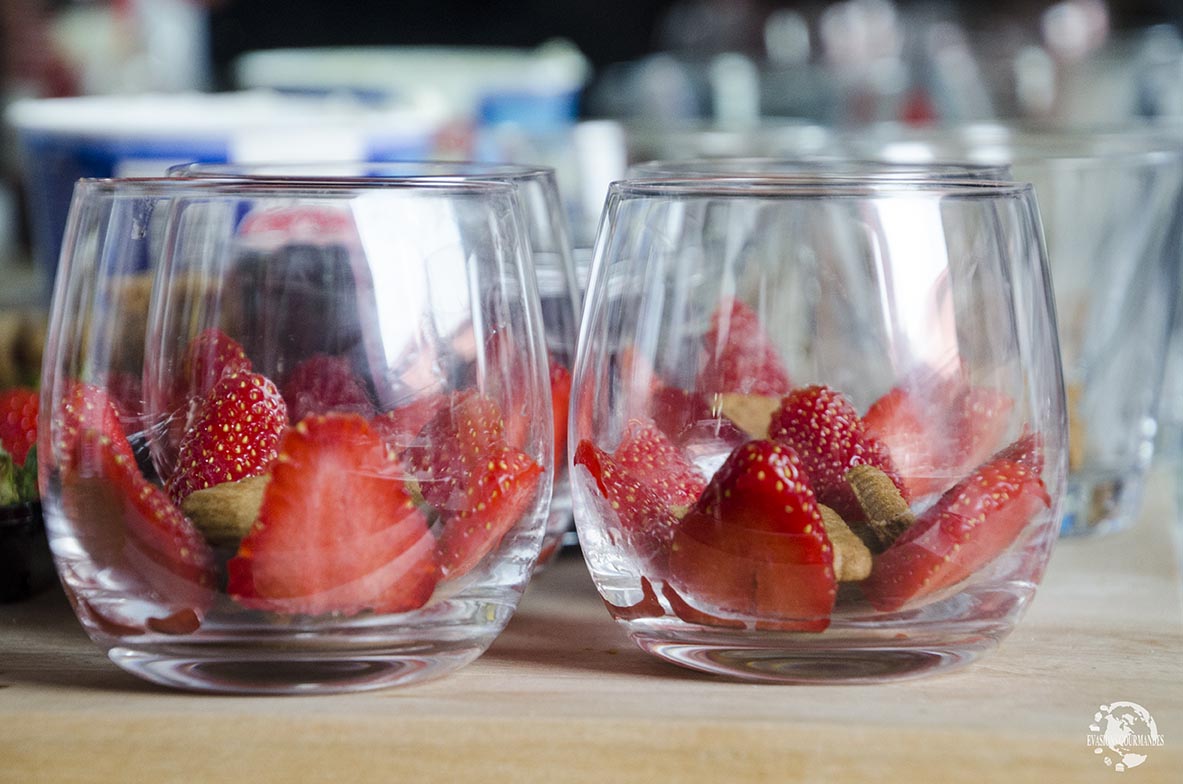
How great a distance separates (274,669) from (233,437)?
63mm

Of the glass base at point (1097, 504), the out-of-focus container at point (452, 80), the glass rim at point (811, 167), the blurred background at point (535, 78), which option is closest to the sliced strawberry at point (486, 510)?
the glass rim at point (811, 167)

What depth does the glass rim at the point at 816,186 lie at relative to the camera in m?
0.39

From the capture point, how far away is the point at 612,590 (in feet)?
1.38

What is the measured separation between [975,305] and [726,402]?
0.07 metres

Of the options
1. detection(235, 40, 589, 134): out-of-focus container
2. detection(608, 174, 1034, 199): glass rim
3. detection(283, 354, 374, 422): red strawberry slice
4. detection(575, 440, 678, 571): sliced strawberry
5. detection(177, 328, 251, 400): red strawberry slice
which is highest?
detection(235, 40, 589, 134): out-of-focus container

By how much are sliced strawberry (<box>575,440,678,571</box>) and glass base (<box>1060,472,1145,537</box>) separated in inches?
10.6

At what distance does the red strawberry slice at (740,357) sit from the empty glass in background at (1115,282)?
0.77 feet

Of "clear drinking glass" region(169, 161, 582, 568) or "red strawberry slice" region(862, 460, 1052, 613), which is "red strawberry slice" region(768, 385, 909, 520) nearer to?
"red strawberry slice" region(862, 460, 1052, 613)

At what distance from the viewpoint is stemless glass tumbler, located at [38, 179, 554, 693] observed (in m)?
0.37

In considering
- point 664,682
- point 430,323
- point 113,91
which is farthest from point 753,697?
point 113,91

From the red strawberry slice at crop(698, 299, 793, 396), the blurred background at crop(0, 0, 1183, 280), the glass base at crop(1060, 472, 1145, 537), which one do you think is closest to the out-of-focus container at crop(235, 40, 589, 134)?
the blurred background at crop(0, 0, 1183, 280)

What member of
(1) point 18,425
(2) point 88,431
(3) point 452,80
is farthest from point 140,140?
(3) point 452,80

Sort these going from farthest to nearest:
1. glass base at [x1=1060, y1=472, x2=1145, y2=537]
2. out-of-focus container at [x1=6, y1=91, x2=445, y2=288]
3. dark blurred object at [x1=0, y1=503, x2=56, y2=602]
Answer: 1. out-of-focus container at [x1=6, y1=91, x2=445, y2=288]
2. glass base at [x1=1060, y1=472, x2=1145, y2=537]
3. dark blurred object at [x1=0, y1=503, x2=56, y2=602]

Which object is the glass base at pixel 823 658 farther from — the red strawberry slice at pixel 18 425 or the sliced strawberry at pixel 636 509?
the red strawberry slice at pixel 18 425
